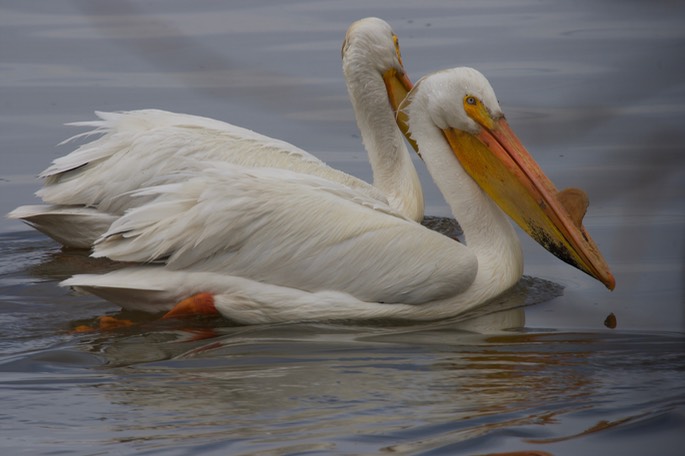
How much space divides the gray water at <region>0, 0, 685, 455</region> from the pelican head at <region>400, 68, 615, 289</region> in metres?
0.32

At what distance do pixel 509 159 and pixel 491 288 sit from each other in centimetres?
58

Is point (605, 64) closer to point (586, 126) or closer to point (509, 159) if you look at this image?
point (586, 126)

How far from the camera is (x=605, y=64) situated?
1.10 meters

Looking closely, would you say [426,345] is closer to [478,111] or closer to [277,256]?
[277,256]

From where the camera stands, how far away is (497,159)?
4820mm

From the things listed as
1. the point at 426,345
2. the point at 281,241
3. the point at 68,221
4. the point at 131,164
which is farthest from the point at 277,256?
the point at 68,221

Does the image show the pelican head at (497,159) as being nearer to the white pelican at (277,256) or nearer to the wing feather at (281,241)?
the white pelican at (277,256)

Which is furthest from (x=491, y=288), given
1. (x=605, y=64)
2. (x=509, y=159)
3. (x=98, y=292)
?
(x=605, y=64)

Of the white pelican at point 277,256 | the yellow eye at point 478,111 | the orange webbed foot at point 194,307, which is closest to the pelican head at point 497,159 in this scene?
the yellow eye at point 478,111

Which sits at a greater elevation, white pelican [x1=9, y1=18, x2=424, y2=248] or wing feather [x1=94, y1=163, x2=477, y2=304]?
white pelican [x1=9, y1=18, x2=424, y2=248]

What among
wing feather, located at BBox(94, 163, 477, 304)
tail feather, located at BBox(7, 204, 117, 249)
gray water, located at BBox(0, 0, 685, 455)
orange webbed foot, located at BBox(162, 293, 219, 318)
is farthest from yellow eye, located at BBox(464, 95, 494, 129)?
tail feather, located at BBox(7, 204, 117, 249)

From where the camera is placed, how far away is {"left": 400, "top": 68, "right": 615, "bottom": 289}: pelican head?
15.2 feet

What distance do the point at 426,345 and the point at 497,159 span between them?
113cm

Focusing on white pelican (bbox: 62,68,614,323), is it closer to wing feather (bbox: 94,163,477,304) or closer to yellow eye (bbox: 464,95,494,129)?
wing feather (bbox: 94,163,477,304)
